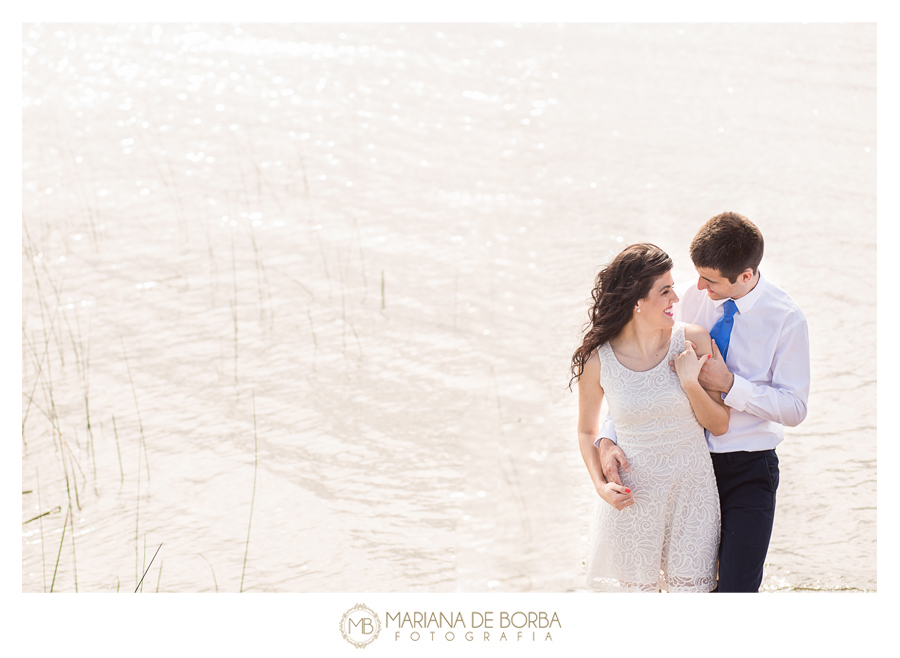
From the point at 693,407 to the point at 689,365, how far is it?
0.47 ft

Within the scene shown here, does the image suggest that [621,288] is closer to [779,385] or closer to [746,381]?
[746,381]

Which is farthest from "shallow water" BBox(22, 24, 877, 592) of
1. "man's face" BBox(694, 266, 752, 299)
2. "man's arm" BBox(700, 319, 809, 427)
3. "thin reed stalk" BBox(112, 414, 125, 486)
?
"man's arm" BBox(700, 319, 809, 427)

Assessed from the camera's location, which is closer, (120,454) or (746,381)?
(746,381)

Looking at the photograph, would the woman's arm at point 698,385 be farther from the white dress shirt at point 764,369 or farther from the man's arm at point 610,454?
the man's arm at point 610,454

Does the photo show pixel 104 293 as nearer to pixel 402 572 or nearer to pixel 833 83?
pixel 402 572

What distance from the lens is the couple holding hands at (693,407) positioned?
255cm

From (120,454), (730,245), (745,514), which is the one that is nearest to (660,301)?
(730,245)

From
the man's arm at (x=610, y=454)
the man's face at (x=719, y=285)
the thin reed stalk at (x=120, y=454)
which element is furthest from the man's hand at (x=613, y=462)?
the thin reed stalk at (x=120, y=454)

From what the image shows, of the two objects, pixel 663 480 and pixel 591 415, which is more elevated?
pixel 591 415

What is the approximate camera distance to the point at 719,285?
102 inches

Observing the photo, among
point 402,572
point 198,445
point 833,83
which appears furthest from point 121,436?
point 833,83

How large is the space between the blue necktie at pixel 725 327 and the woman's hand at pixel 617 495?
54cm

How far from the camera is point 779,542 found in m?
3.94

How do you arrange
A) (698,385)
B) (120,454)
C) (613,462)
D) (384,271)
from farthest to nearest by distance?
(384,271)
(120,454)
(613,462)
(698,385)
